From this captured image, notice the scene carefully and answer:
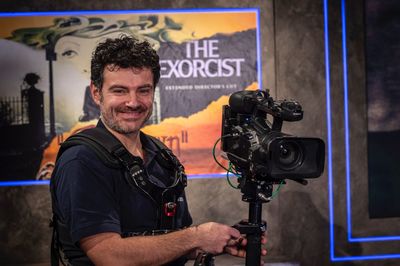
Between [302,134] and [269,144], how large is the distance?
1854 millimetres

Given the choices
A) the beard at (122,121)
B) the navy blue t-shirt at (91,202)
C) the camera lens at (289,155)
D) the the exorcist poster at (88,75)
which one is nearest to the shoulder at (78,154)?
the navy blue t-shirt at (91,202)

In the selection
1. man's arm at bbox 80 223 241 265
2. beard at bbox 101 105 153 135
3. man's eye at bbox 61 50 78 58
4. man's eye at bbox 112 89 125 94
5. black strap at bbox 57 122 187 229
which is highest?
man's eye at bbox 61 50 78 58

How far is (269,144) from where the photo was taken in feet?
5.48

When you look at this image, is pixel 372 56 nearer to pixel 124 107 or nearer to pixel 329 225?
pixel 329 225

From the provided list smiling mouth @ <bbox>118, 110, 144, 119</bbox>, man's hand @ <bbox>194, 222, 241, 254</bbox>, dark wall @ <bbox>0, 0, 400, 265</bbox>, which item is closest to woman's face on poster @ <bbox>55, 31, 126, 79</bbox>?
dark wall @ <bbox>0, 0, 400, 265</bbox>

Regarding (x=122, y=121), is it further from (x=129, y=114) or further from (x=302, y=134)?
(x=302, y=134)

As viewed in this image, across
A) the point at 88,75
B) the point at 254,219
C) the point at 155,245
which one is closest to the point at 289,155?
the point at 254,219

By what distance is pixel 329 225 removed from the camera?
3525 millimetres

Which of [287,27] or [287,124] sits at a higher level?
[287,27]

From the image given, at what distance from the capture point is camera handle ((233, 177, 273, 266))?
1.71 m

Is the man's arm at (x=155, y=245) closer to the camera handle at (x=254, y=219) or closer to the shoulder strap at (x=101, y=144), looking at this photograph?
the camera handle at (x=254, y=219)

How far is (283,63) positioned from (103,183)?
2062mm

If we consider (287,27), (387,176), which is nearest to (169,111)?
(287,27)

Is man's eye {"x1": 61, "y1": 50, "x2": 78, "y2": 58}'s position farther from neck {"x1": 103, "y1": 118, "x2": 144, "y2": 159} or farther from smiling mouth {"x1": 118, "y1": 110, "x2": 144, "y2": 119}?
smiling mouth {"x1": 118, "y1": 110, "x2": 144, "y2": 119}
